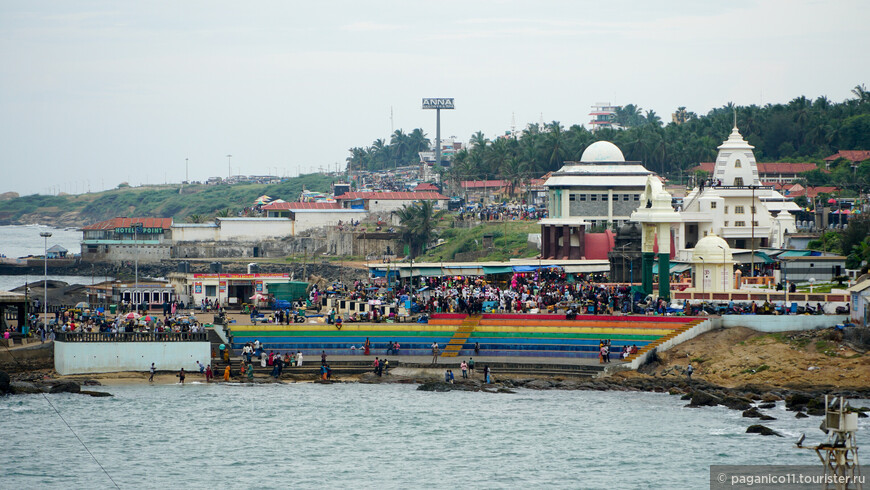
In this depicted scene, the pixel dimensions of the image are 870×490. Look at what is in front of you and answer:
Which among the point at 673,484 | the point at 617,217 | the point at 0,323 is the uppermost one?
the point at 617,217

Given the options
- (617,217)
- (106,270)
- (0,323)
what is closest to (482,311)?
(0,323)

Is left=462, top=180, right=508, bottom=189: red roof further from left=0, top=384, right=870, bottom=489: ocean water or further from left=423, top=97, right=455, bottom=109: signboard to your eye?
left=0, top=384, right=870, bottom=489: ocean water

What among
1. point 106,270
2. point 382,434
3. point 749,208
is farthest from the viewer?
point 106,270

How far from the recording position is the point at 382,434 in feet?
143

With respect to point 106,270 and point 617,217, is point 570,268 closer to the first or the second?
point 617,217

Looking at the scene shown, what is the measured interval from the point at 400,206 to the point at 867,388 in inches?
3189

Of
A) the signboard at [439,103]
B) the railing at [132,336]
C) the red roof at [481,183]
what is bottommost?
the railing at [132,336]

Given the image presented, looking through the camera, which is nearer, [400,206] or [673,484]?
[673,484]

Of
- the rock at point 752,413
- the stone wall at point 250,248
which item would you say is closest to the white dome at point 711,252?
the rock at point 752,413

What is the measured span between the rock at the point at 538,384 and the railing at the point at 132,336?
568 inches

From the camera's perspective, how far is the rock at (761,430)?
40781mm

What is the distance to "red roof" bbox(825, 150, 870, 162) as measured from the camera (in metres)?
117

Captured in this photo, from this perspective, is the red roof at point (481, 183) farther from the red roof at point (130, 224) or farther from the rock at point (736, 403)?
the rock at point (736, 403)

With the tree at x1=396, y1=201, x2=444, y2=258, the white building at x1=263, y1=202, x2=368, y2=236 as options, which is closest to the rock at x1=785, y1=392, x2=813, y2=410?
the tree at x1=396, y1=201, x2=444, y2=258
